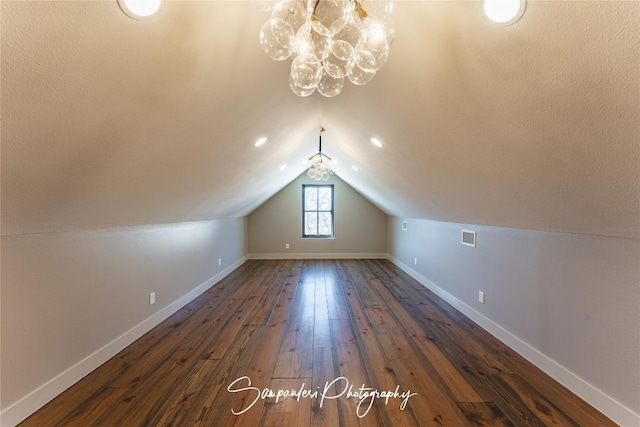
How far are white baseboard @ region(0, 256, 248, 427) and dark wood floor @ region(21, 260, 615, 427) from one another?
5 centimetres

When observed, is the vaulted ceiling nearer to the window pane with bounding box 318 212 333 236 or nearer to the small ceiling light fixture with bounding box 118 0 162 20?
the small ceiling light fixture with bounding box 118 0 162 20

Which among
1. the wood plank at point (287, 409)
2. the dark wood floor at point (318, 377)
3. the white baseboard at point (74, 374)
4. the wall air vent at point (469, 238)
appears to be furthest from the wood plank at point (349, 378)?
the white baseboard at point (74, 374)

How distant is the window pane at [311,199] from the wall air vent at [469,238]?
454cm

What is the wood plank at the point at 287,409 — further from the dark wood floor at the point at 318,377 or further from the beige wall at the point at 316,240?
the beige wall at the point at 316,240

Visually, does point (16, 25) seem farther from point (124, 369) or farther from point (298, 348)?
point (298, 348)

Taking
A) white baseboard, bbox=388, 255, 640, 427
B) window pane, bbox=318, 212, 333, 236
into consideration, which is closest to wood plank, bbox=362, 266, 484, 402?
white baseboard, bbox=388, 255, 640, 427

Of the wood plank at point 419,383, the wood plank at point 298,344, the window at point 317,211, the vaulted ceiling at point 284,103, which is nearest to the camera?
the vaulted ceiling at point 284,103

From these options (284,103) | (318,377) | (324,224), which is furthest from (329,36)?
(324,224)

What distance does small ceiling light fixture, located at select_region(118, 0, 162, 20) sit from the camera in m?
1.08

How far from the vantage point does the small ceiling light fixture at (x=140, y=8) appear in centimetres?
108

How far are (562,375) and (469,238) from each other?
168 centimetres

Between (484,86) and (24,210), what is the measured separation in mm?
2697

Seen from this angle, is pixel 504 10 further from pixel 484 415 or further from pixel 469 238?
pixel 469 238

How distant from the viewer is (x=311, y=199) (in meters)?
7.70
